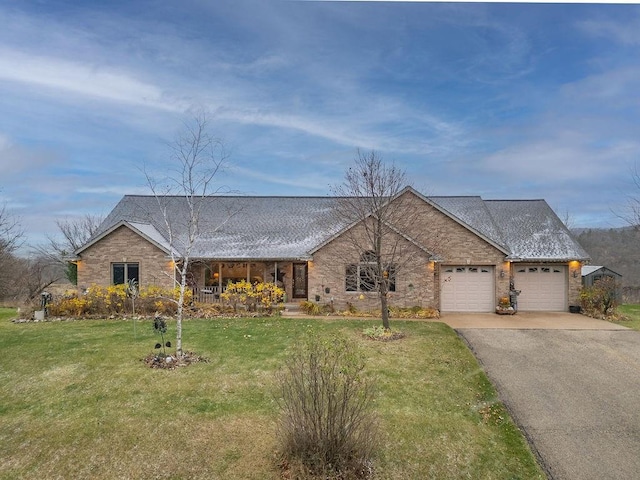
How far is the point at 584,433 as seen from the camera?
7.06m

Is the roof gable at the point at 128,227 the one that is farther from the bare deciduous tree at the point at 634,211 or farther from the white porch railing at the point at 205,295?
the bare deciduous tree at the point at 634,211

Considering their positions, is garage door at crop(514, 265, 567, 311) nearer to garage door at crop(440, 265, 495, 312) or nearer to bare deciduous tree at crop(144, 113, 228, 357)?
garage door at crop(440, 265, 495, 312)

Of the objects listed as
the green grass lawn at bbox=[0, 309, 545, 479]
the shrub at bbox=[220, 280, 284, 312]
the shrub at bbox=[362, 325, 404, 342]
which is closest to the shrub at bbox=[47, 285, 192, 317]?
the shrub at bbox=[220, 280, 284, 312]

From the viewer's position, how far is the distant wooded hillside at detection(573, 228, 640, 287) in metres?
37.2

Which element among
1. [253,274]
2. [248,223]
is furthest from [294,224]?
[253,274]

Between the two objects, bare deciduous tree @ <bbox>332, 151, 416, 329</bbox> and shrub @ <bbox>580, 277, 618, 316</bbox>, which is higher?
bare deciduous tree @ <bbox>332, 151, 416, 329</bbox>

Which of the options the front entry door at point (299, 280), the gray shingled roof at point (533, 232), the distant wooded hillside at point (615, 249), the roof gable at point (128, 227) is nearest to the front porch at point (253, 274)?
the front entry door at point (299, 280)

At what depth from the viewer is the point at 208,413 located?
7.70 m

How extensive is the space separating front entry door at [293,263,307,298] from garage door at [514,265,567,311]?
36.5 ft

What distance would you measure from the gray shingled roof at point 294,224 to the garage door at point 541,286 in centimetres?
88

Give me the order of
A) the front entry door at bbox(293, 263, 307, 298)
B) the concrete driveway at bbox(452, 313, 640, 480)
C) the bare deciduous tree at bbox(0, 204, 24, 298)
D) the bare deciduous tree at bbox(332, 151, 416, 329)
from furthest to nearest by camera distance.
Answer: the bare deciduous tree at bbox(0, 204, 24, 298)
the front entry door at bbox(293, 263, 307, 298)
the bare deciduous tree at bbox(332, 151, 416, 329)
the concrete driveway at bbox(452, 313, 640, 480)

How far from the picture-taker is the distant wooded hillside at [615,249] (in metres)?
37.2

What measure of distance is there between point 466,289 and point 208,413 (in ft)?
50.5

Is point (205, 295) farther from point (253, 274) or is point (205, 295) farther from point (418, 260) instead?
point (418, 260)
